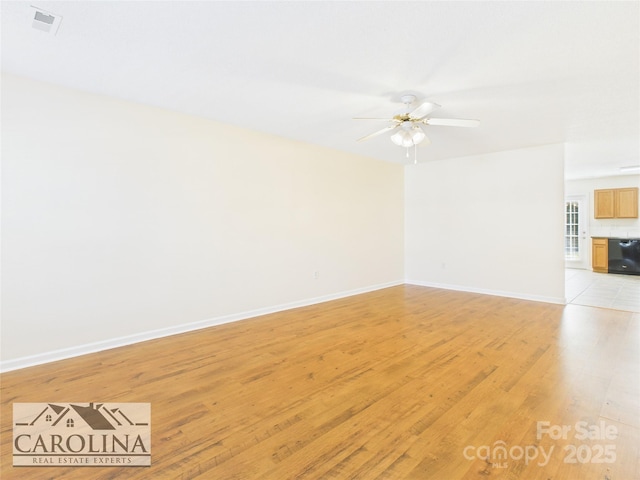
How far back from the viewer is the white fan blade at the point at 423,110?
2.78m

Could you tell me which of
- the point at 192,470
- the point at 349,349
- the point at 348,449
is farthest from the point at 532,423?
the point at 192,470

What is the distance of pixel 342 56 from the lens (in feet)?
7.79

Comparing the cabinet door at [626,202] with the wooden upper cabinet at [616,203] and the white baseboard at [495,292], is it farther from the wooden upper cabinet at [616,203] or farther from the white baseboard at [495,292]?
the white baseboard at [495,292]

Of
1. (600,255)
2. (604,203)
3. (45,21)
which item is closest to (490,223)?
(600,255)

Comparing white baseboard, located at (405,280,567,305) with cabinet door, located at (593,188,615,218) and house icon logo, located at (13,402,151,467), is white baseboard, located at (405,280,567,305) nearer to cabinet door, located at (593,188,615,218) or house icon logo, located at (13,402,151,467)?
cabinet door, located at (593,188,615,218)

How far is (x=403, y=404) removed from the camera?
84.2 inches

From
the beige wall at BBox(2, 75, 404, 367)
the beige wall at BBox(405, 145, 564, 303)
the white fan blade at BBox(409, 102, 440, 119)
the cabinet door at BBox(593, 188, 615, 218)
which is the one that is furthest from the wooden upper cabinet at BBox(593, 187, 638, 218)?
the white fan blade at BBox(409, 102, 440, 119)

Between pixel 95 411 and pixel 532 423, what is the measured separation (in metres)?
2.82

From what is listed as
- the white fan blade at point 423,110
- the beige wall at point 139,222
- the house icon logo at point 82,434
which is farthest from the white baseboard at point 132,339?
the white fan blade at point 423,110

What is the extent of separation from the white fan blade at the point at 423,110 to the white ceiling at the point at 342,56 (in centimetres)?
19

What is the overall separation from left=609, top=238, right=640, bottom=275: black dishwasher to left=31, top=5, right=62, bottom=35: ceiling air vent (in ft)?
35.1

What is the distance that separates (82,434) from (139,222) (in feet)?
6.80

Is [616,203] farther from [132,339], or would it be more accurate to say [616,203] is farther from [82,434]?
[82,434]

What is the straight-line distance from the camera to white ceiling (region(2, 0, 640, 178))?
1915mm
